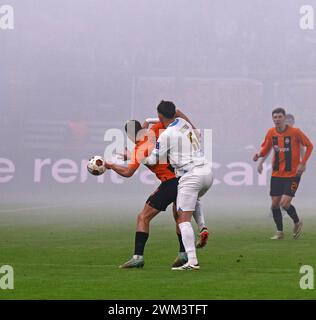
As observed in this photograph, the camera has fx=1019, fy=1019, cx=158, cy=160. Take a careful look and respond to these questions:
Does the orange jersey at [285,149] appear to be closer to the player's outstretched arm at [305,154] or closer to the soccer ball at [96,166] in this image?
the player's outstretched arm at [305,154]

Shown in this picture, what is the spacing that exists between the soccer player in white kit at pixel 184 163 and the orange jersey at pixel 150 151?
0.30ft

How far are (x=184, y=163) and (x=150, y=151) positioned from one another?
1.26 feet

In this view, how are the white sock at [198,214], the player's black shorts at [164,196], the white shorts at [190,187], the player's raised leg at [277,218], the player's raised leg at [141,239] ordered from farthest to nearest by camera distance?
1. the player's raised leg at [277,218]
2. the white sock at [198,214]
3. the player's black shorts at [164,196]
4. the player's raised leg at [141,239]
5. the white shorts at [190,187]

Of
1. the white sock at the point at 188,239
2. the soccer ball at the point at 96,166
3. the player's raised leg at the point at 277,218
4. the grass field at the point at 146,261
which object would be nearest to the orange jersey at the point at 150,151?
the soccer ball at the point at 96,166

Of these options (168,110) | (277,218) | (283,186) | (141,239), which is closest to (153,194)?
(141,239)

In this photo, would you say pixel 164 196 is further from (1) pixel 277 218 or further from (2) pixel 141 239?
Result: (1) pixel 277 218

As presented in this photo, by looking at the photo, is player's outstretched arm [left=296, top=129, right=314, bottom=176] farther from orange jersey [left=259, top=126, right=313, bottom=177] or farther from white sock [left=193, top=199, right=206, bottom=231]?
white sock [left=193, top=199, right=206, bottom=231]

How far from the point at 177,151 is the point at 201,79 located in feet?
84.5

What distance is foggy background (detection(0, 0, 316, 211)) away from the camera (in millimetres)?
31781

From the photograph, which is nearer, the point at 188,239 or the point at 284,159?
the point at 188,239

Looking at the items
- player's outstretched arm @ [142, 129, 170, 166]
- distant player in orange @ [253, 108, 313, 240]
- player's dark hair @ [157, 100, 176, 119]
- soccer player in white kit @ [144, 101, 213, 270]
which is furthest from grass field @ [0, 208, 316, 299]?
player's dark hair @ [157, 100, 176, 119]

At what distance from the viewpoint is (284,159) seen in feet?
46.3

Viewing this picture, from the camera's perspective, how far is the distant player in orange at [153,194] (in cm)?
967

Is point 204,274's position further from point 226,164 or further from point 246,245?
point 226,164
